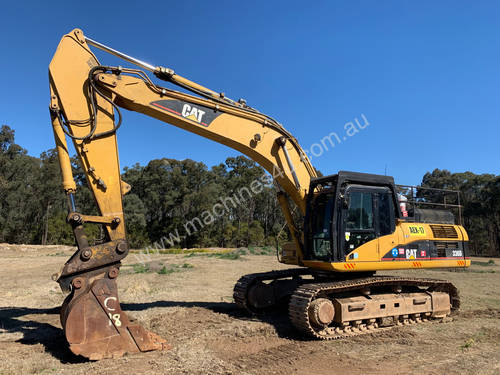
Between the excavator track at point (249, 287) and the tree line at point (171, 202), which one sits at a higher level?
the tree line at point (171, 202)

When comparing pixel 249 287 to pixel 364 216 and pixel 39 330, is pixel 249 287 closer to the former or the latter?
pixel 364 216

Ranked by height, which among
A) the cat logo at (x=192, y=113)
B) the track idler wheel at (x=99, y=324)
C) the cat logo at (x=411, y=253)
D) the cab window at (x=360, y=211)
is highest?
the cat logo at (x=192, y=113)

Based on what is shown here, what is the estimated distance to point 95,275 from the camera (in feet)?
18.2

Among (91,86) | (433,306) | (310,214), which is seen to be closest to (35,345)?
(91,86)

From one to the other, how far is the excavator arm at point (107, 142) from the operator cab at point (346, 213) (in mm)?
447

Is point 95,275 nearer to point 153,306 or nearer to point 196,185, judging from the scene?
point 153,306

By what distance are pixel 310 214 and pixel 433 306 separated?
3.73 m

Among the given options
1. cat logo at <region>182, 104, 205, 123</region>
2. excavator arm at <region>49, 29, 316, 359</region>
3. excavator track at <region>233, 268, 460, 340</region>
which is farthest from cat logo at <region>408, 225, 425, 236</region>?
cat logo at <region>182, 104, 205, 123</region>

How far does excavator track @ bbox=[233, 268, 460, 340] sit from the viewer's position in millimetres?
6636

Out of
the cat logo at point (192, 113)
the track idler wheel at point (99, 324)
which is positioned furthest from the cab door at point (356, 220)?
the track idler wheel at point (99, 324)

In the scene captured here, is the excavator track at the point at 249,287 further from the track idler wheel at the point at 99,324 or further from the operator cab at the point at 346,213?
the track idler wheel at the point at 99,324

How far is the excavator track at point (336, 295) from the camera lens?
6636 mm

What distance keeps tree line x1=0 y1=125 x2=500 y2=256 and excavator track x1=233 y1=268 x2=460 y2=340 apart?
35.0 metres

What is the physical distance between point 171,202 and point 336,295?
44619 mm
